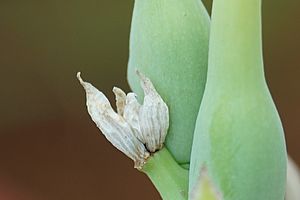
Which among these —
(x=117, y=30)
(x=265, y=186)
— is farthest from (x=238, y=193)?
(x=117, y=30)

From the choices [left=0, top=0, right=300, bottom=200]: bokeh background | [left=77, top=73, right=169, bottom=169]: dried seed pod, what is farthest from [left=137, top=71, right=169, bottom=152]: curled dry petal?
[left=0, top=0, right=300, bottom=200]: bokeh background

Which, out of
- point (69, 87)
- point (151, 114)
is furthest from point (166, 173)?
point (69, 87)

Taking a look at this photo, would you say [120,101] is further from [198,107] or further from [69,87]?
[69,87]

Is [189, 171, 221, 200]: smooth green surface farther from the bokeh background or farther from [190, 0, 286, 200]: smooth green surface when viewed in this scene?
the bokeh background

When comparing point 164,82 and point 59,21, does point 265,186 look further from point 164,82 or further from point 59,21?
point 59,21

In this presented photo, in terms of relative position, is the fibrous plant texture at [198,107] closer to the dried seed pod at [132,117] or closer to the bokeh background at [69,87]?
the dried seed pod at [132,117]

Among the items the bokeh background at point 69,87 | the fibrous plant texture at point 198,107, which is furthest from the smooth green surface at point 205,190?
the bokeh background at point 69,87
